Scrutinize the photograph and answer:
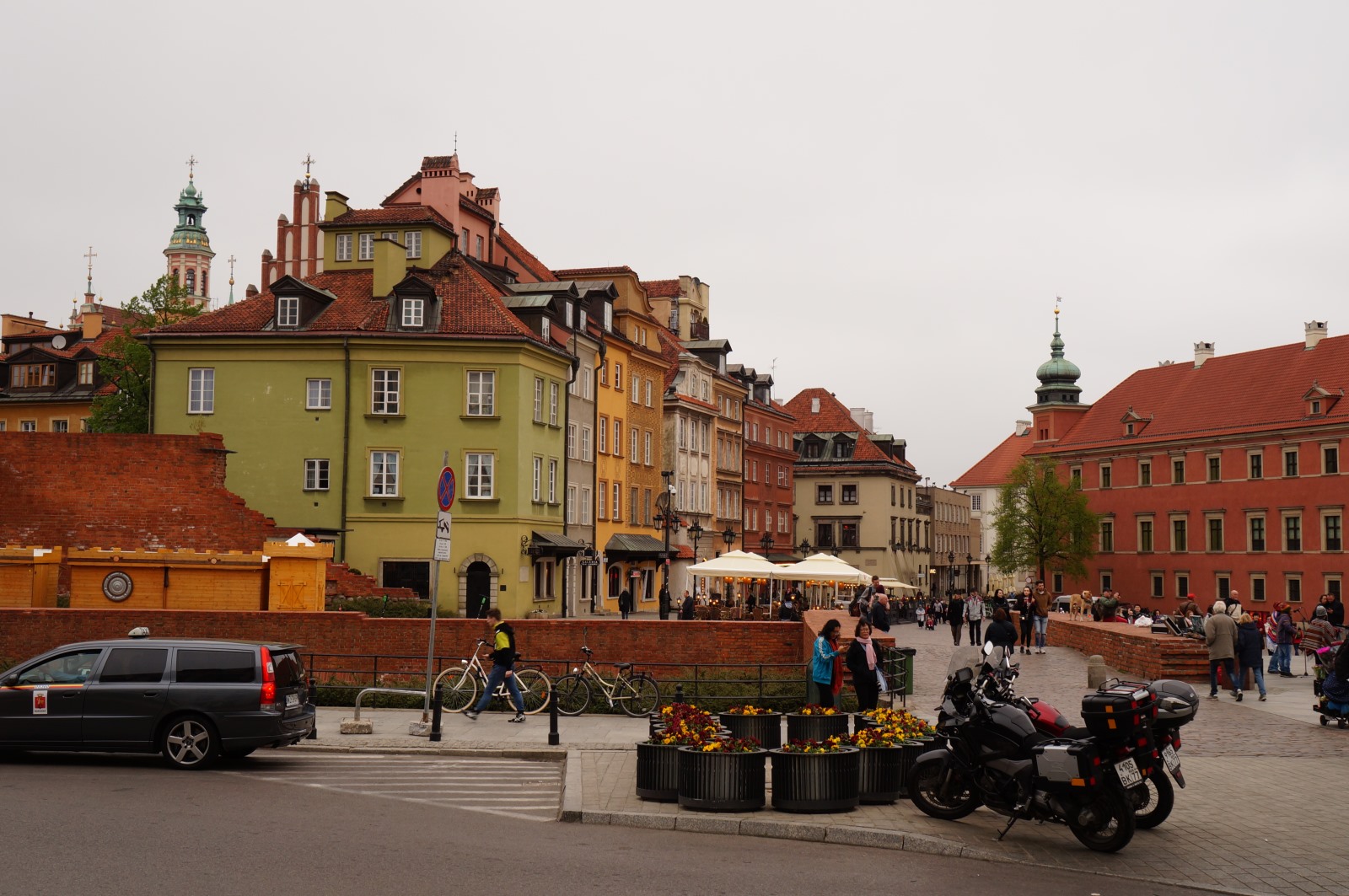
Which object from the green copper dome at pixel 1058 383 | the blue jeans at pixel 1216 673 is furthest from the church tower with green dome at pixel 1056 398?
the blue jeans at pixel 1216 673

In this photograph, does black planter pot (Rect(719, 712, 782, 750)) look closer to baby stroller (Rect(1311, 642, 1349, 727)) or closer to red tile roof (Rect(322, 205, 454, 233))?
baby stroller (Rect(1311, 642, 1349, 727))

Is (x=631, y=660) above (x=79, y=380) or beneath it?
beneath

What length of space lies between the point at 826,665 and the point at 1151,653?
11310mm

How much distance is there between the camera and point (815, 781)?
1280 centimetres

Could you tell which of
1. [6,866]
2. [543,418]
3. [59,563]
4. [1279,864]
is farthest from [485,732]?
[543,418]

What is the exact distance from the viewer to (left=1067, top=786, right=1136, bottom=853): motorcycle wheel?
37.2 ft

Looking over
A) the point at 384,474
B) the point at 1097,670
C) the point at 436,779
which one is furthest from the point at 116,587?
the point at 1097,670

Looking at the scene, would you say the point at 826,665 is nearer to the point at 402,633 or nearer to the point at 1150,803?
the point at 1150,803

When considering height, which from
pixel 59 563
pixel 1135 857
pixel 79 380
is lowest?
A: pixel 1135 857

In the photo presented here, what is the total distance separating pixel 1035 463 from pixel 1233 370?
15.0 metres

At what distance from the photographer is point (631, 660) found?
1041 inches

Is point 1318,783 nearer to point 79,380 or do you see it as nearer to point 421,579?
point 421,579

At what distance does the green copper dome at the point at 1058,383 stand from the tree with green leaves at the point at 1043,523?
21370 mm

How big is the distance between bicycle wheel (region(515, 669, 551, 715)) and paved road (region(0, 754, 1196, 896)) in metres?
8.74
